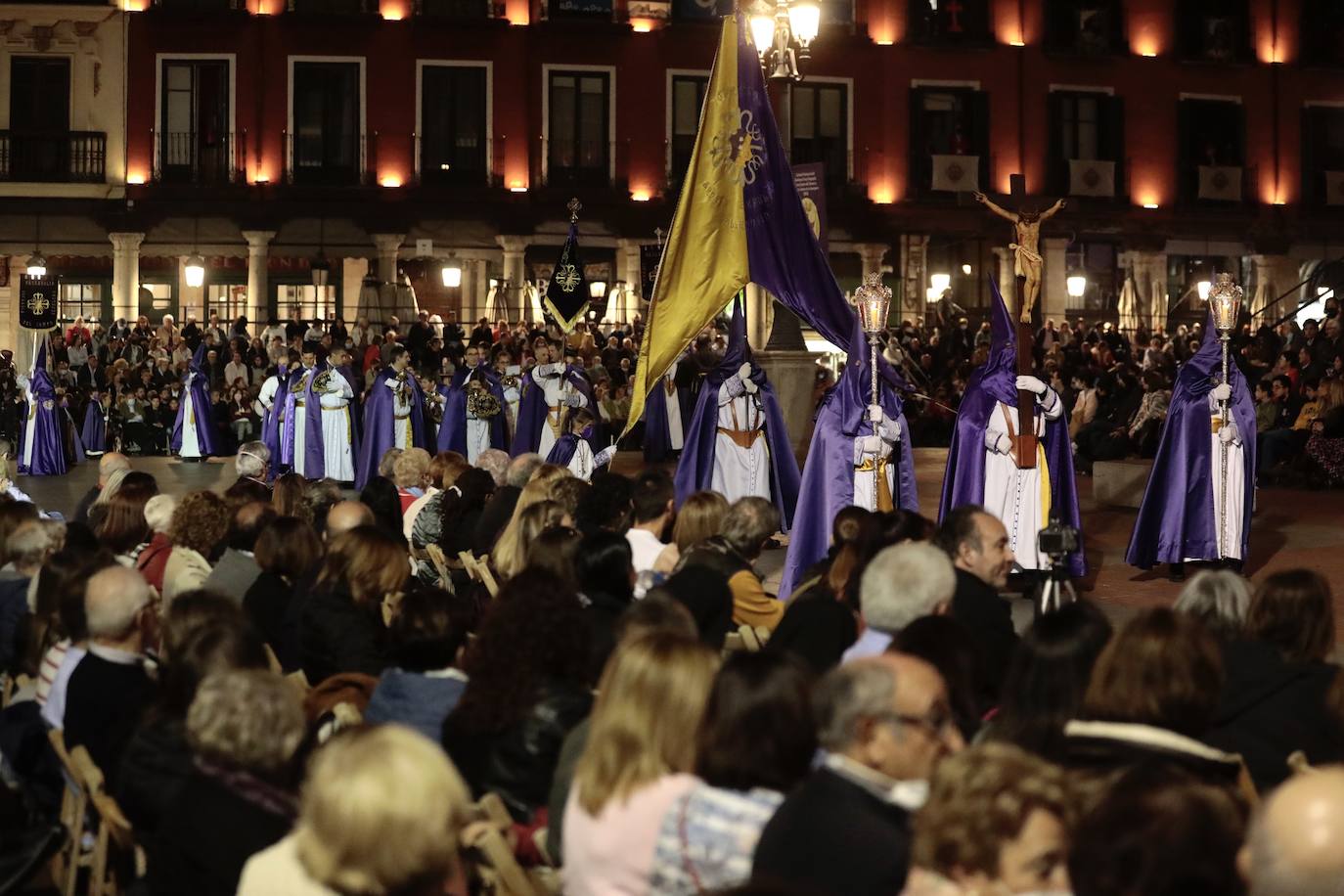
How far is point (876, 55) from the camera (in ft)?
119

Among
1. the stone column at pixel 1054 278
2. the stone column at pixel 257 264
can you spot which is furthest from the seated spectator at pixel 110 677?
the stone column at pixel 1054 278

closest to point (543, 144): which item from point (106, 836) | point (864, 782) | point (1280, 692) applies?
point (106, 836)

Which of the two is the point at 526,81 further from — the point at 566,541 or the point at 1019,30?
the point at 566,541

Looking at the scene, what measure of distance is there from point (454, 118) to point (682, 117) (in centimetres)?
436

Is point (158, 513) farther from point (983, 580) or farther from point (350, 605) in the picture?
point (983, 580)

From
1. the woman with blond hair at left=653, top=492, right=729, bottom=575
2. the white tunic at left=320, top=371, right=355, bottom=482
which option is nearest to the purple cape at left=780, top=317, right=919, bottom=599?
the woman with blond hair at left=653, top=492, right=729, bottom=575

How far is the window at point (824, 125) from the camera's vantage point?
35875 millimetres

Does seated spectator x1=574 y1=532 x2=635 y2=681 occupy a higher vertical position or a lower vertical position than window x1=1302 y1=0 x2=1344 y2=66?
lower

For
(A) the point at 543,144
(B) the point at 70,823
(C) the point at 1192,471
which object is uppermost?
(A) the point at 543,144

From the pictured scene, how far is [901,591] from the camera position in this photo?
592 centimetres

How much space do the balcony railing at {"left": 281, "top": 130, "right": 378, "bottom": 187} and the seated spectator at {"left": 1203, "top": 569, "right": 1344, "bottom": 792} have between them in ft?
99.6

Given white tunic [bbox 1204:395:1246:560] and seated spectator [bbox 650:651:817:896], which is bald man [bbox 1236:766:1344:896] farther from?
white tunic [bbox 1204:395:1246:560]

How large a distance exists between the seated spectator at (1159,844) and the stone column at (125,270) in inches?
1281

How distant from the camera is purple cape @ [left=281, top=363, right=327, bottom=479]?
1917cm
